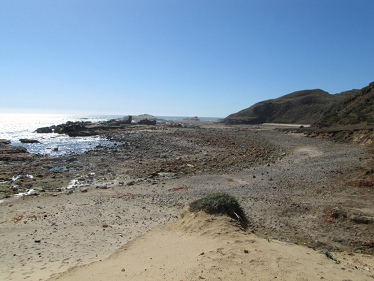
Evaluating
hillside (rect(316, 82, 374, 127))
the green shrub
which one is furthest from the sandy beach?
hillside (rect(316, 82, 374, 127))

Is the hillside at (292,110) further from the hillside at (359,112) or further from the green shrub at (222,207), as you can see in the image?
the green shrub at (222,207)

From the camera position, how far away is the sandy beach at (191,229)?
15.7ft

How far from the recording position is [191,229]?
7031 millimetres

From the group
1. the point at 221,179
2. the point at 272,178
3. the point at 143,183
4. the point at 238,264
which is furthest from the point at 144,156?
the point at 238,264

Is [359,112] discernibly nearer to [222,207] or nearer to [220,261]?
[222,207]

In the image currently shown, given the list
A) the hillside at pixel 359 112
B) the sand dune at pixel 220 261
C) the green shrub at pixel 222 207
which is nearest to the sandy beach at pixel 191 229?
the sand dune at pixel 220 261

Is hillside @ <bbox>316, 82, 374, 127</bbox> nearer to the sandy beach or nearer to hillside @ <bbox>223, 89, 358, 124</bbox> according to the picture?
the sandy beach

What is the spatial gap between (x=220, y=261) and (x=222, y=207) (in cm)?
292

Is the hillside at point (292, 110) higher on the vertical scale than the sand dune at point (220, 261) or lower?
higher

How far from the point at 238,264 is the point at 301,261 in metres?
1.30

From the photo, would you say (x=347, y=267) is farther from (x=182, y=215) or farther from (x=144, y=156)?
(x=144, y=156)

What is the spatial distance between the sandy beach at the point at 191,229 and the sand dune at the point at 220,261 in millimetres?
21

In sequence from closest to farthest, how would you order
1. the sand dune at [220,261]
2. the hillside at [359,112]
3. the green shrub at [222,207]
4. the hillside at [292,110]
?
the sand dune at [220,261] < the green shrub at [222,207] < the hillside at [359,112] < the hillside at [292,110]

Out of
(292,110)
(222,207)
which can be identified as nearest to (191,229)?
(222,207)
